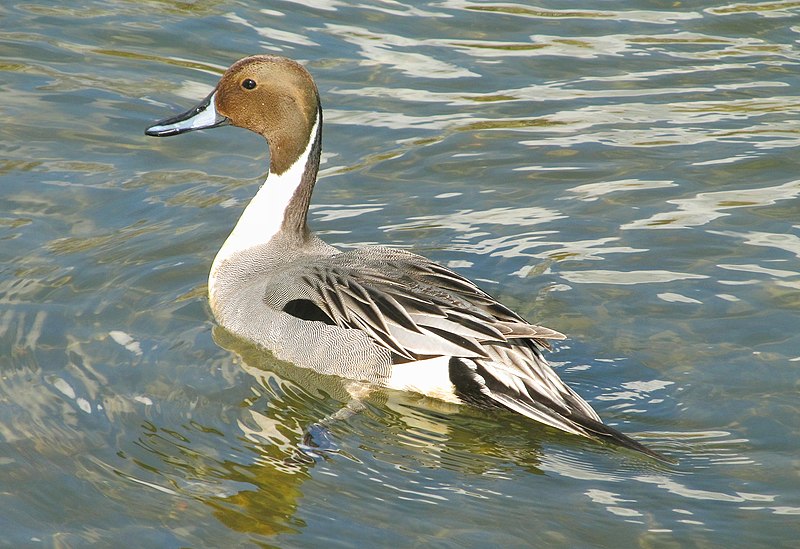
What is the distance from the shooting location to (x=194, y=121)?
675cm

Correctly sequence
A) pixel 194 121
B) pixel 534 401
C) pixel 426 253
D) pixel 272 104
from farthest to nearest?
1. pixel 426 253
2. pixel 194 121
3. pixel 272 104
4. pixel 534 401

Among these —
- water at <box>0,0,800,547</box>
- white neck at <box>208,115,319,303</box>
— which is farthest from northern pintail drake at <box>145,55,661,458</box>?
water at <box>0,0,800,547</box>

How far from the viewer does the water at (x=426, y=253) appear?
4.79 meters

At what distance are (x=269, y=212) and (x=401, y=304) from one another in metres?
1.29

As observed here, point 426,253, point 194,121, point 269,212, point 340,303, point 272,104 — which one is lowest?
point 426,253

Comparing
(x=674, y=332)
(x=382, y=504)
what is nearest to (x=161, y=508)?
(x=382, y=504)

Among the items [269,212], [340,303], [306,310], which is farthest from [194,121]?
[340,303]

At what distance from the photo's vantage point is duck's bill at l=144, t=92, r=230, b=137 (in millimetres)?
6719

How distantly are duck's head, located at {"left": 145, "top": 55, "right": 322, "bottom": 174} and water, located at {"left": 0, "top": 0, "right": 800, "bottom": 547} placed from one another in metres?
0.82

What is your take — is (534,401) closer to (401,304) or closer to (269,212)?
(401,304)

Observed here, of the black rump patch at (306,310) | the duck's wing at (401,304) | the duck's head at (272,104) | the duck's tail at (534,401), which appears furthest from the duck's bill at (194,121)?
the duck's tail at (534,401)

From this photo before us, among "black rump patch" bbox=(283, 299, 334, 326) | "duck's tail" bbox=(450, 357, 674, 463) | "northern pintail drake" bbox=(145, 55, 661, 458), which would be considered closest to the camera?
"duck's tail" bbox=(450, 357, 674, 463)

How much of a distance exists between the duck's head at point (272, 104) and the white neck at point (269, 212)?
39 millimetres

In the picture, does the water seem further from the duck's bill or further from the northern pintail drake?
the duck's bill
